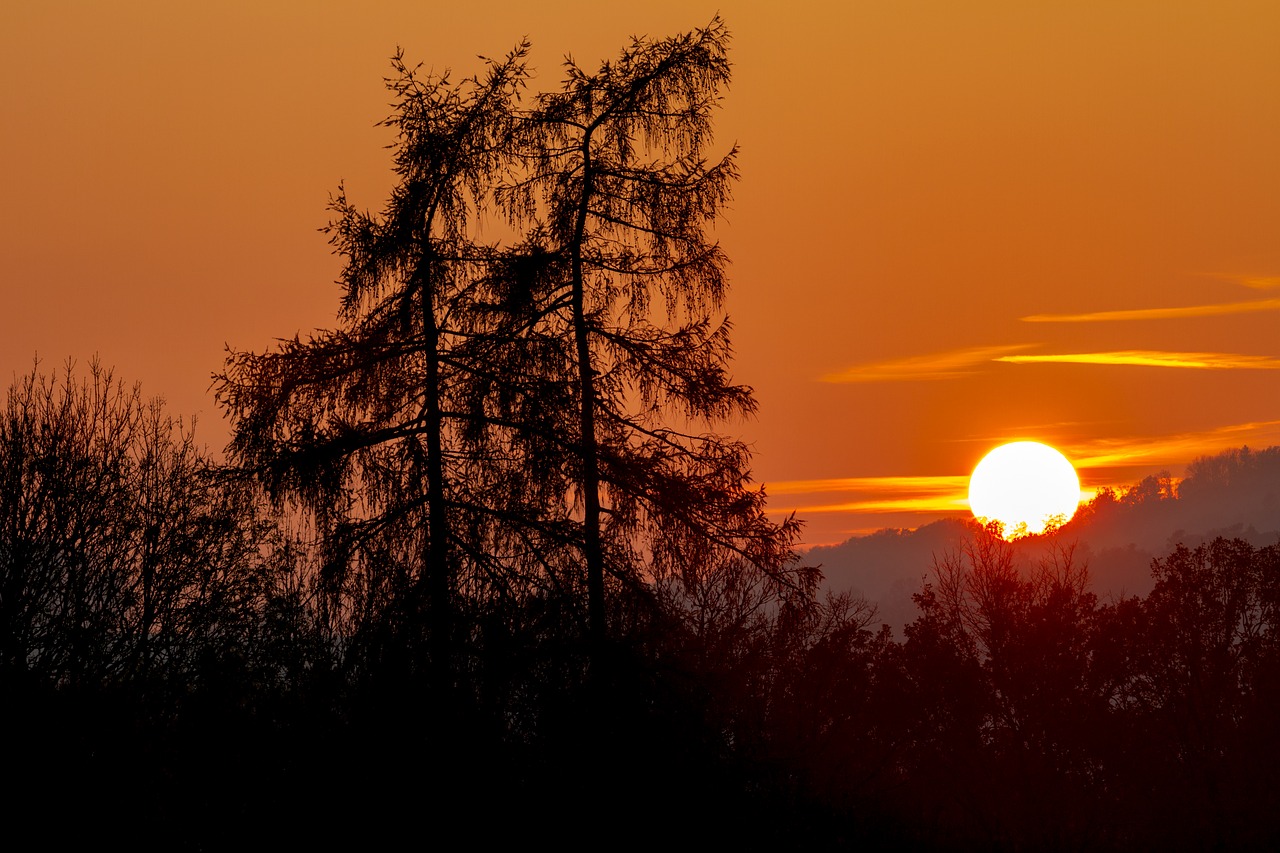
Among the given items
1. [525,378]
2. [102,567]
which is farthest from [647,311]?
[102,567]

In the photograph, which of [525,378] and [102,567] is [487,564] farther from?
[102,567]

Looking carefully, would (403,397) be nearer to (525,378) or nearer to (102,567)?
(525,378)

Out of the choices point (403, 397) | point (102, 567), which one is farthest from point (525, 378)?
point (102, 567)

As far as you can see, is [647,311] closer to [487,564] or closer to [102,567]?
[487,564]

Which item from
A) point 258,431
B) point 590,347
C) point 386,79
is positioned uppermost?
point 386,79

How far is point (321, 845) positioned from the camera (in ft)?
48.1

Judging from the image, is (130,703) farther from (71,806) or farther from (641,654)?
(641,654)

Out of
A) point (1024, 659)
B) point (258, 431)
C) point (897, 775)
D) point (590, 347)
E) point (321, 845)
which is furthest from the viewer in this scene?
point (1024, 659)

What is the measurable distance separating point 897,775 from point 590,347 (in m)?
25.7

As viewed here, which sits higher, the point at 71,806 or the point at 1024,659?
the point at 1024,659

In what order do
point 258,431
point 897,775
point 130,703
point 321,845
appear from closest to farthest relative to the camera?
point 321,845 < point 258,431 < point 130,703 < point 897,775

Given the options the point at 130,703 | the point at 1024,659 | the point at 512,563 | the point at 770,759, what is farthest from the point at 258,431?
the point at 1024,659

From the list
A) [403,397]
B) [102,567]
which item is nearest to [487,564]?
[403,397]

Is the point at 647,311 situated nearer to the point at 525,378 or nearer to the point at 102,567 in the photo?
the point at 525,378
